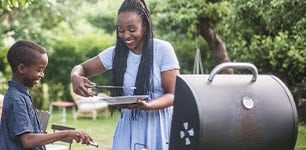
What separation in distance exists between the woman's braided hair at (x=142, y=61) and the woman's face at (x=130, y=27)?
3 centimetres

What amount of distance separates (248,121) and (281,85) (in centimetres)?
25

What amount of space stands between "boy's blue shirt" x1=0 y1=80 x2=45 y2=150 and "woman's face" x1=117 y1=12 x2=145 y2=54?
1.64 ft

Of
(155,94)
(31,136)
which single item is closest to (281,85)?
(155,94)

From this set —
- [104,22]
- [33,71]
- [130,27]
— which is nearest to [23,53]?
[33,71]

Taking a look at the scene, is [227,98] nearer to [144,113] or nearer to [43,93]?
[144,113]

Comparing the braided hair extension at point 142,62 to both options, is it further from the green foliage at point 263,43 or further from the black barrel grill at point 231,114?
the green foliage at point 263,43

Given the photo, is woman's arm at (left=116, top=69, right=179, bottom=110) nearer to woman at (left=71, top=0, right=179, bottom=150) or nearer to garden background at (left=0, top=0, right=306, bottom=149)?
woman at (left=71, top=0, right=179, bottom=150)

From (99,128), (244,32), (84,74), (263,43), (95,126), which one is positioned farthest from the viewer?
(95,126)

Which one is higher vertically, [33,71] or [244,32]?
[244,32]

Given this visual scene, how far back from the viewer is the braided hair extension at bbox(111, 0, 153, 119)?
93.7 inches

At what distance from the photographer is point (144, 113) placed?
2.40m

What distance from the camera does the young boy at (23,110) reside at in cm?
215

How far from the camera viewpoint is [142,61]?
7.88 feet

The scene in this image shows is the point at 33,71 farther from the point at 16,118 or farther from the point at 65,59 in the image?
the point at 65,59
